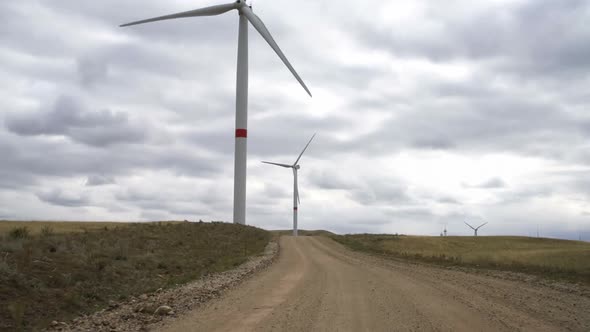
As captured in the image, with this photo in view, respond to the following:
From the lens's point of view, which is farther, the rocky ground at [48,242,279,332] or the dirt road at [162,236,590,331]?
the rocky ground at [48,242,279,332]

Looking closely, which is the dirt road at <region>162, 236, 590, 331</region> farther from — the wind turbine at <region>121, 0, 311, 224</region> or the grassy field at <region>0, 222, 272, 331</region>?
the wind turbine at <region>121, 0, 311, 224</region>

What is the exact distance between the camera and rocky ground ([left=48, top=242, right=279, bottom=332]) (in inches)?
505

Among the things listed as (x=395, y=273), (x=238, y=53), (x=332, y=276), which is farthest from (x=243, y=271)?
(x=238, y=53)

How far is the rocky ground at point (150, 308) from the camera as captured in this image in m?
12.8

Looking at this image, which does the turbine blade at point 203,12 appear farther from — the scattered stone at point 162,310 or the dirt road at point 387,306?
the scattered stone at point 162,310

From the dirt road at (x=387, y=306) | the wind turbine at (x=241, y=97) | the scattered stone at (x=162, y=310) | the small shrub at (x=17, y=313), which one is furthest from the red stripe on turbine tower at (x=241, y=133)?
the small shrub at (x=17, y=313)

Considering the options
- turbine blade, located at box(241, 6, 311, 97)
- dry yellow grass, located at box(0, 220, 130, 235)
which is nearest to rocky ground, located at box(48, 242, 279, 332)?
dry yellow grass, located at box(0, 220, 130, 235)

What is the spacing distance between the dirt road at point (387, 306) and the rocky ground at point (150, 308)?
607 millimetres

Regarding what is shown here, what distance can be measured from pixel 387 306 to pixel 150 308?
21.2ft

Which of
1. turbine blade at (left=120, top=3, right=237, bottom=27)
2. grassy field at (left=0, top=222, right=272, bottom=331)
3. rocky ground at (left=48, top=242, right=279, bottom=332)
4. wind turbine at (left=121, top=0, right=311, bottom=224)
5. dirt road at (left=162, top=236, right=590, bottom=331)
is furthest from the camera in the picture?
wind turbine at (left=121, top=0, right=311, bottom=224)

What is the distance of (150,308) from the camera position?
14.6m

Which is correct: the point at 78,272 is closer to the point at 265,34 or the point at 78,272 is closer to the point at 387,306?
the point at 387,306

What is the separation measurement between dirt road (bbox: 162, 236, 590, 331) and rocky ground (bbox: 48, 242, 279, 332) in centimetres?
61

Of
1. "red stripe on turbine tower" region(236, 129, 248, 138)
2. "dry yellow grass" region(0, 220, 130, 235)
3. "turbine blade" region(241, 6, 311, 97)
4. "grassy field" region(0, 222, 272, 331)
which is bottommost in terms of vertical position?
"grassy field" region(0, 222, 272, 331)
